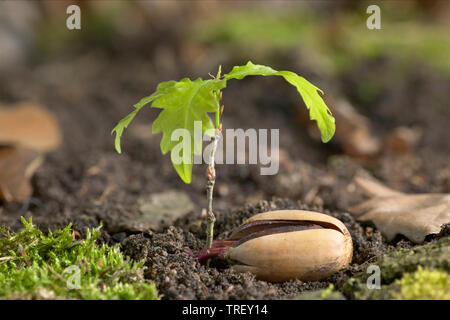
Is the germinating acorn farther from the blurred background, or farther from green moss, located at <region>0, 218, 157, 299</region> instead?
the blurred background

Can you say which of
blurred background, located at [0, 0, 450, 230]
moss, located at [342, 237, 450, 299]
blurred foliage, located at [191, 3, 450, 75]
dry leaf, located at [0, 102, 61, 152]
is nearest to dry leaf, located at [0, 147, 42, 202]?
blurred background, located at [0, 0, 450, 230]

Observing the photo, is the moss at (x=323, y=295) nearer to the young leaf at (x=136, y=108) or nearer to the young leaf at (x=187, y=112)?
the young leaf at (x=187, y=112)

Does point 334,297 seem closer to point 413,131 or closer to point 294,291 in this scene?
point 294,291

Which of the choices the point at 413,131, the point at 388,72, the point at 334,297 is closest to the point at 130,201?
the point at 334,297

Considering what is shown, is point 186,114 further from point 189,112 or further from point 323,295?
point 323,295

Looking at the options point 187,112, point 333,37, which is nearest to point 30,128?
point 187,112
